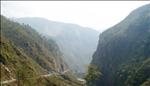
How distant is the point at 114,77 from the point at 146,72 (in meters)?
48.0

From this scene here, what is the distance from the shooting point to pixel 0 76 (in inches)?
5699

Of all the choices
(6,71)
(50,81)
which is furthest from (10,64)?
(50,81)

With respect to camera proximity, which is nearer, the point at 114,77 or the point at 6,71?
the point at 6,71

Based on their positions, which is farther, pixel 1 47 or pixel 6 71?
pixel 1 47

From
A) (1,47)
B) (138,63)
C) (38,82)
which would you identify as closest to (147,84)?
(138,63)

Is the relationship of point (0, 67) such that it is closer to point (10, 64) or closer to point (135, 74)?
point (10, 64)

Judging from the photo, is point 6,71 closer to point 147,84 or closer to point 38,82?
point 38,82

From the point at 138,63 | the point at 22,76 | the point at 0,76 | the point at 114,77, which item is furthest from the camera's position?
the point at 114,77

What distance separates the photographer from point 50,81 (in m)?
184

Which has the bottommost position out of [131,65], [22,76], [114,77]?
[114,77]

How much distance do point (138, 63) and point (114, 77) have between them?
25918mm

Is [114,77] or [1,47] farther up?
[1,47]

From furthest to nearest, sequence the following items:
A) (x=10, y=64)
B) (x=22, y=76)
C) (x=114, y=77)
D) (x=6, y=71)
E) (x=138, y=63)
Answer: (x=114, y=77) < (x=138, y=63) < (x=10, y=64) < (x=6, y=71) < (x=22, y=76)

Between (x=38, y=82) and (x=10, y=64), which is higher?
(x=10, y=64)
